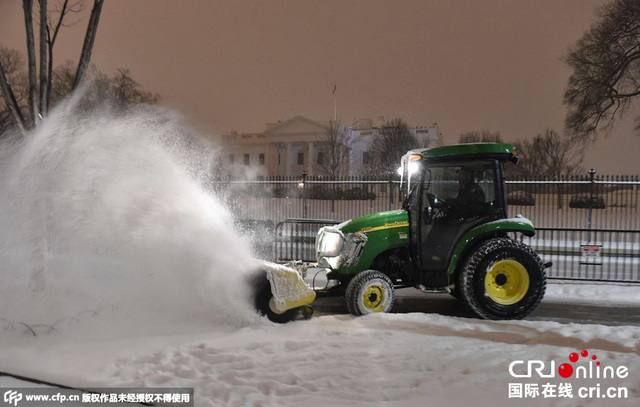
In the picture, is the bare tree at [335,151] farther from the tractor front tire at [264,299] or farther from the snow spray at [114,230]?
the tractor front tire at [264,299]

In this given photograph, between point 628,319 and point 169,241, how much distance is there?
710cm

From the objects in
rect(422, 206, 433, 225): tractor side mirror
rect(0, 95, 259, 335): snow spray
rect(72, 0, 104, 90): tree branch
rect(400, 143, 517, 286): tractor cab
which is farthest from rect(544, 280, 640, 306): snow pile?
rect(72, 0, 104, 90): tree branch

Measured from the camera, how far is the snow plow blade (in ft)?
20.2

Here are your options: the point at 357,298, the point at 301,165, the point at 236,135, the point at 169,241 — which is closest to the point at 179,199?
the point at 169,241

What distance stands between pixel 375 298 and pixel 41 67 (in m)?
6.36

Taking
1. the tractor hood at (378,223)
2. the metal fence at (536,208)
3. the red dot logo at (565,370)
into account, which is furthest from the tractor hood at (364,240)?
the metal fence at (536,208)

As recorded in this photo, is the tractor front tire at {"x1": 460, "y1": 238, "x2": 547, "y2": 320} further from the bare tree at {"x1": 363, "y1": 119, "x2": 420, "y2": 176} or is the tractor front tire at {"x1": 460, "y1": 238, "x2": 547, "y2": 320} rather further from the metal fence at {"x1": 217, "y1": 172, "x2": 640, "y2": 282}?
the bare tree at {"x1": 363, "y1": 119, "x2": 420, "y2": 176}

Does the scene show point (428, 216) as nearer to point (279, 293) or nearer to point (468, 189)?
point (468, 189)

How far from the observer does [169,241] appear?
6883 millimetres

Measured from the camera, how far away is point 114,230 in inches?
298

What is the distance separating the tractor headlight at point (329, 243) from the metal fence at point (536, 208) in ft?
13.0

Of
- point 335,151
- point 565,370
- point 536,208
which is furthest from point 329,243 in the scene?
point 335,151

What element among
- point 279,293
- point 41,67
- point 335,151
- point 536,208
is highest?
point 335,151

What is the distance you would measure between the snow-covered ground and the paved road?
920 millimetres
